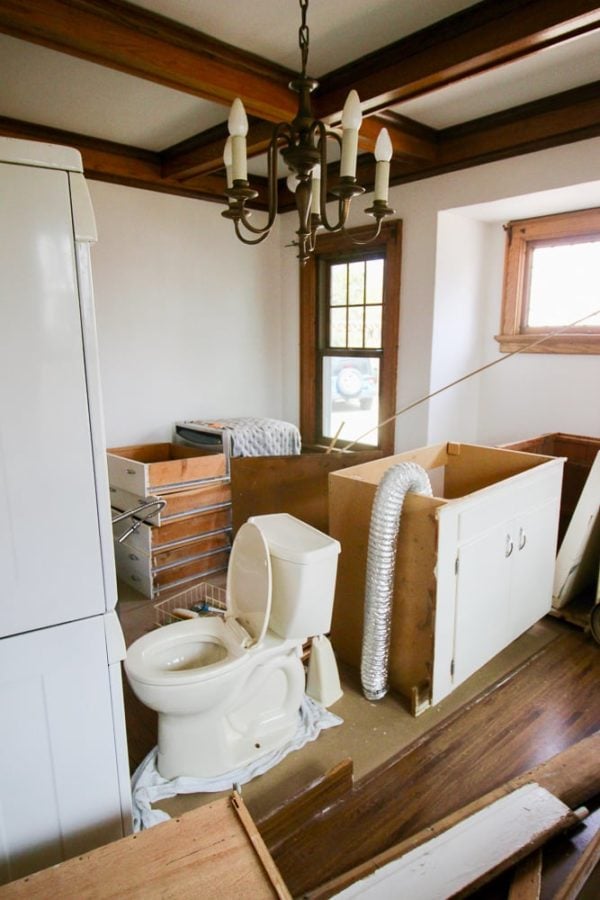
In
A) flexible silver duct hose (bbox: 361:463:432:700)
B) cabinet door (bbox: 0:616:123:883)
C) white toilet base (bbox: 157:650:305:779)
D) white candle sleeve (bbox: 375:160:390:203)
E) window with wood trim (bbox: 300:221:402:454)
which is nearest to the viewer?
cabinet door (bbox: 0:616:123:883)

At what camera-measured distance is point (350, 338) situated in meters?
4.11

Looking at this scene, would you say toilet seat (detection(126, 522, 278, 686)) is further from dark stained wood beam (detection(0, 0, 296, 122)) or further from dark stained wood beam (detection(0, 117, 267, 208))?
dark stained wood beam (detection(0, 117, 267, 208))

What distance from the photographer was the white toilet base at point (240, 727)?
73.2 inches

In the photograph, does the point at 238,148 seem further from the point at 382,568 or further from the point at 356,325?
the point at 356,325

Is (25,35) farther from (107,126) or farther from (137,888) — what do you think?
(137,888)

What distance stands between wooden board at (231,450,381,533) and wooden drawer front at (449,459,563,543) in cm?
85

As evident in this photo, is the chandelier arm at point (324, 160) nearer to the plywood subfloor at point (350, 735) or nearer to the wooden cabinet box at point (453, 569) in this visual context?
the wooden cabinet box at point (453, 569)

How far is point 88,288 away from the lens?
3.65ft

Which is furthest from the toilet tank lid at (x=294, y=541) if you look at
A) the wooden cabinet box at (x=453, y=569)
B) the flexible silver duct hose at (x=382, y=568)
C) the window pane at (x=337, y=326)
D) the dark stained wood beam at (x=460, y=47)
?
the window pane at (x=337, y=326)

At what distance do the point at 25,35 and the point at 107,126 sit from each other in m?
1.27

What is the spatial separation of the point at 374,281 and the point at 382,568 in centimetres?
245

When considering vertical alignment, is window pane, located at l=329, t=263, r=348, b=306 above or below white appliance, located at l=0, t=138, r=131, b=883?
above

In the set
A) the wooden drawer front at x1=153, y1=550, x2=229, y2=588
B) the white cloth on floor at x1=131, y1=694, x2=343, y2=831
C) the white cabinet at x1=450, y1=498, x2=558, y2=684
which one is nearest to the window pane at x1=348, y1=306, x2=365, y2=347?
the wooden drawer front at x1=153, y1=550, x2=229, y2=588

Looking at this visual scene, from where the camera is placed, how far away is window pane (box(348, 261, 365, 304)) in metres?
3.96
